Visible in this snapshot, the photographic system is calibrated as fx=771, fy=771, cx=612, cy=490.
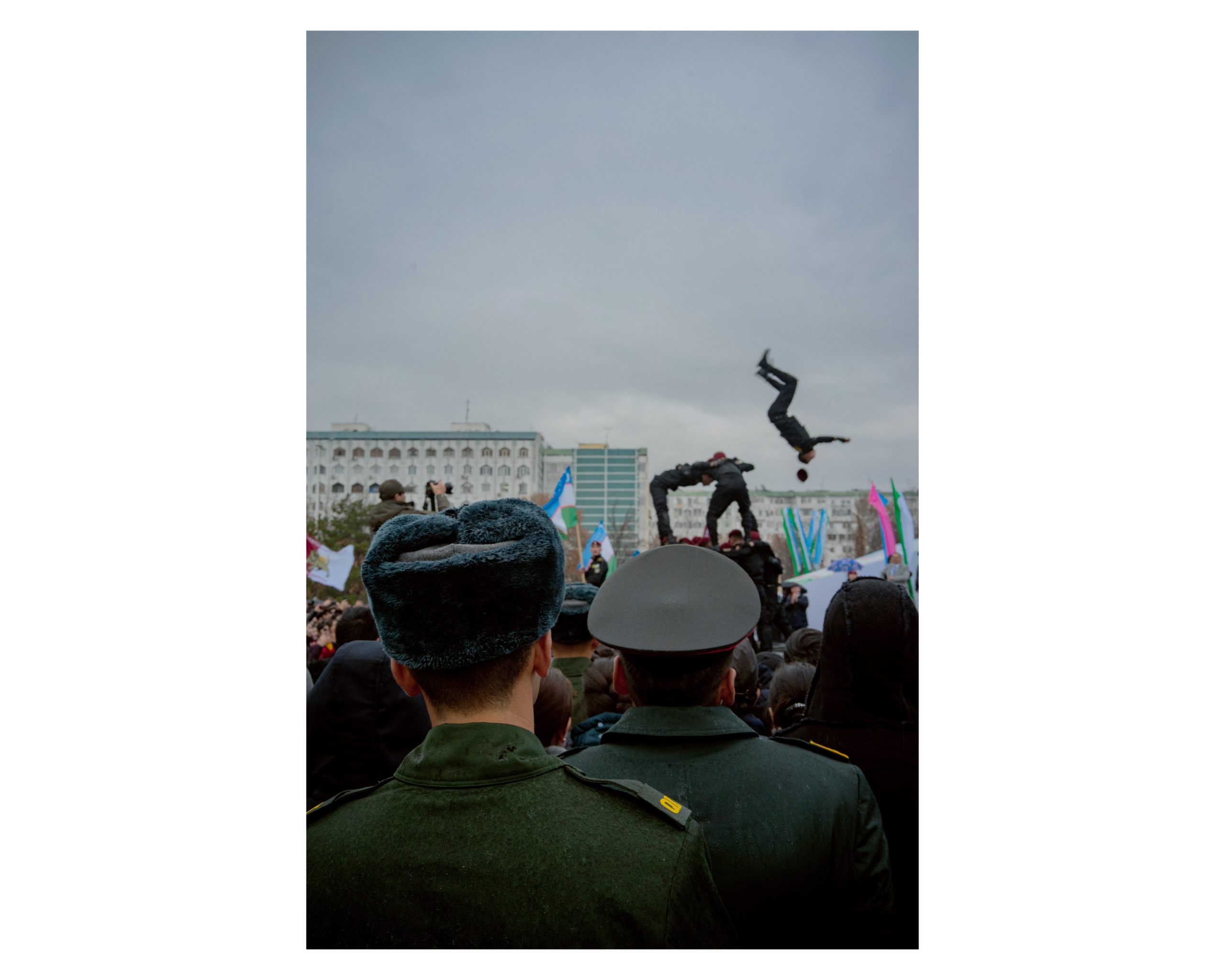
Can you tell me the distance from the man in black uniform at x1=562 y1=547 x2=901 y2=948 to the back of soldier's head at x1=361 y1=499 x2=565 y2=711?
19.2 inches

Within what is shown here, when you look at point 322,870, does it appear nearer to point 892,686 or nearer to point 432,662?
point 432,662

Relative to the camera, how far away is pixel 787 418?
625 cm

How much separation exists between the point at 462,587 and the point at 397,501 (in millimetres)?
3878

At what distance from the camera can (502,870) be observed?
4.72 feet

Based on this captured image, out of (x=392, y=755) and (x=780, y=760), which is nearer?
(x=780, y=760)

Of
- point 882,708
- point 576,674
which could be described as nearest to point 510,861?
point 882,708

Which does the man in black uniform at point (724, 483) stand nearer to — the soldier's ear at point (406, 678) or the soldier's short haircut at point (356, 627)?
the soldier's short haircut at point (356, 627)

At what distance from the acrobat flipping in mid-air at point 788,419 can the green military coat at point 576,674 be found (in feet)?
9.59

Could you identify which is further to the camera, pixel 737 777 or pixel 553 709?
pixel 553 709

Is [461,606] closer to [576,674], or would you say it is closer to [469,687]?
[469,687]

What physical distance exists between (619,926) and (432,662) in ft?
1.99

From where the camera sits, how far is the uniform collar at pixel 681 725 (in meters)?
1.96

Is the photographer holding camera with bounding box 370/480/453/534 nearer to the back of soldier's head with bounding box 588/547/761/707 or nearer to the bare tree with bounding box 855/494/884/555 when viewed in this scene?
the back of soldier's head with bounding box 588/547/761/707

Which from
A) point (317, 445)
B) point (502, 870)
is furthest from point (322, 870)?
point (317, 445)
